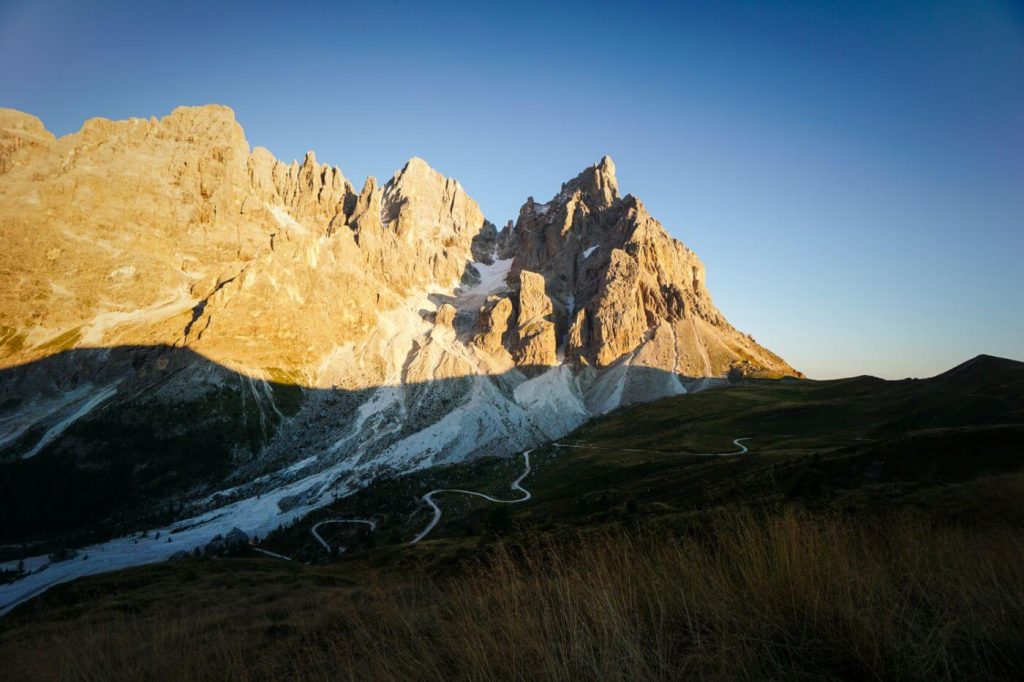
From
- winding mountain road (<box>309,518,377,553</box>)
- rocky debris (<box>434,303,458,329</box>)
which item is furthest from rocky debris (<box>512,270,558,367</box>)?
winding mountain road (<box>309,518,377,553</box>)

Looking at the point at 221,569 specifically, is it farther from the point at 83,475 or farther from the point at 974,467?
the point at 83,475

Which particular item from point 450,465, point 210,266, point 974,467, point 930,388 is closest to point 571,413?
point 450,465

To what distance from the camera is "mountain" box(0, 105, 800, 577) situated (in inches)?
4491

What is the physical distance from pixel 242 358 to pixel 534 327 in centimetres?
9686

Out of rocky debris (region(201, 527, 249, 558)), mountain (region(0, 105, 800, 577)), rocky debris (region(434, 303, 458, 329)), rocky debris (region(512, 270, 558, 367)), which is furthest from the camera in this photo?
rocky debris (region(434, 303, 458, 329))

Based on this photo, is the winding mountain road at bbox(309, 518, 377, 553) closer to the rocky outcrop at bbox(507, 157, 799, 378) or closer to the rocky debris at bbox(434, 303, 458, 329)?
the rocky outcrop at bbox(507, 157, 799, 378)

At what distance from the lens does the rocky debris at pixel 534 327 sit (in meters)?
171

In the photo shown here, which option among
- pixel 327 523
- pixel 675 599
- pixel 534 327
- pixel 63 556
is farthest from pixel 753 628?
pixel 534 327

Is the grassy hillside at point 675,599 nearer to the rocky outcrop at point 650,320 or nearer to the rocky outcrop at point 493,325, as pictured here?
the rocky outcrop at point 650,320

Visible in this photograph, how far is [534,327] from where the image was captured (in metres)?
178

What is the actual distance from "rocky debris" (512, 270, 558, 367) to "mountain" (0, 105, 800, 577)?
716 mm

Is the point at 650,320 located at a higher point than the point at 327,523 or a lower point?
higher

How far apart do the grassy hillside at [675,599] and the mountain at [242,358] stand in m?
70.6

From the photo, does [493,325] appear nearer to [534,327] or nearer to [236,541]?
[534,327]
